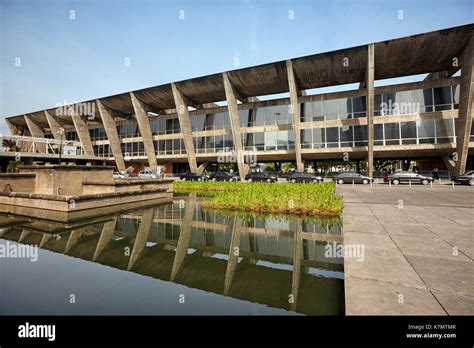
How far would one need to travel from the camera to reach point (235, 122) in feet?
125

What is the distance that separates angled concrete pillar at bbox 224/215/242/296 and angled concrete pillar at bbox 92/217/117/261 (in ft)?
10.2

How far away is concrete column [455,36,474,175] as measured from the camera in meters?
26.4

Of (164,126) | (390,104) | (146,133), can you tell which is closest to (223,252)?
(390,104)

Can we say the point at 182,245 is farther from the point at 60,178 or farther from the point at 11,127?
the point at 11,127

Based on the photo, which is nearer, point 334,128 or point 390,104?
point 390,104

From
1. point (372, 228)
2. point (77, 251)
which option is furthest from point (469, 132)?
point (77, 251)

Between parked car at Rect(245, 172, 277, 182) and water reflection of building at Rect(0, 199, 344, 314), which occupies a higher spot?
parked car at Rect(245, 172, 277, 182)

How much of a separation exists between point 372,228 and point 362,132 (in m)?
29.7

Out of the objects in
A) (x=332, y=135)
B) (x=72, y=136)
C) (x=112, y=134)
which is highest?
(x=72, y=136)

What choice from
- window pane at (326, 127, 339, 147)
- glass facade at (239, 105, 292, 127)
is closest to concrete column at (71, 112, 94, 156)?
glass facade at (239, 105, 292, 127)

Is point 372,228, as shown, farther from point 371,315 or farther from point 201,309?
point 201,309

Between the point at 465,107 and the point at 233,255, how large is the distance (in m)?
35.4

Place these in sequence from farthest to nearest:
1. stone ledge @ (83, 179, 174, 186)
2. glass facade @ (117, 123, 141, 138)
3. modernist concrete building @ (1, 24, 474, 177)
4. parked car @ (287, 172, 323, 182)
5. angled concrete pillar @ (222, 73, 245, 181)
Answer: glass facade @ (117, 123, 141, 138), angled concrete pillar @ (222, 73, 245, 181), parked car @ (287, 172, 323, 182), modernist concrete building @ (1, 24, 474, 177), stone ledge @ (83, 179, 174, 186)

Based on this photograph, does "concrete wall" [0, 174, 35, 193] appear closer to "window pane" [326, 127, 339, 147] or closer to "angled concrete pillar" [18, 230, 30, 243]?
"angled concrete pillar" [18, 230, 30, 243]
